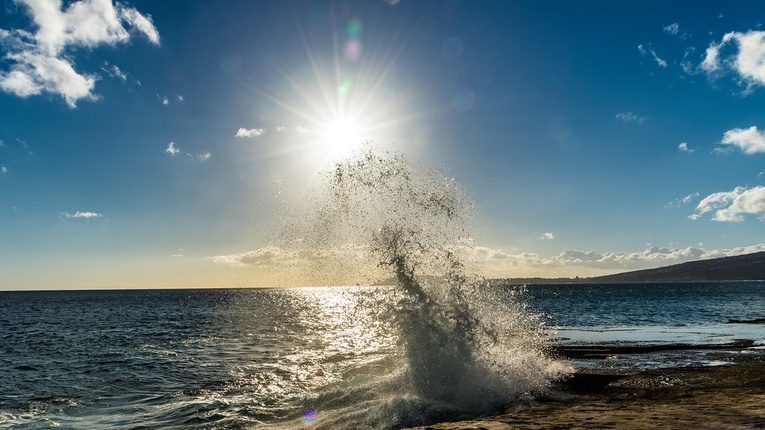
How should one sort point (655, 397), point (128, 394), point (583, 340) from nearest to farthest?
point (655, 397) < point (128, 394) < point (583, 340)

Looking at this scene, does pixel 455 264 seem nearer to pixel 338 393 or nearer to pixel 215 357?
pixel 338 393

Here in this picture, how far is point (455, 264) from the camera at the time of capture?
23.8 m

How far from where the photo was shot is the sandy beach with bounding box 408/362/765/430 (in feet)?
32.6

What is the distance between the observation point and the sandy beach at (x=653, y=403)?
32.6ft

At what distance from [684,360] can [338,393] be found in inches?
673

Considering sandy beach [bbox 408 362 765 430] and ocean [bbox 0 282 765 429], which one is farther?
ocean [bbox 0 282 765 429]

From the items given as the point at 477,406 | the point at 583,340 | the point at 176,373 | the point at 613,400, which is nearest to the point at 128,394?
the point at 176,373

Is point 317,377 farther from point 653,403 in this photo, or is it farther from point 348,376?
point 653,403

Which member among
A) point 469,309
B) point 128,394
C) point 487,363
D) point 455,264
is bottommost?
point 128,394

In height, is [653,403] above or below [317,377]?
above

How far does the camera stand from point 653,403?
12789 mm

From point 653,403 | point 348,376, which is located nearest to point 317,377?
point 348,376

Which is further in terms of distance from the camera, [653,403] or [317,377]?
[317,377]

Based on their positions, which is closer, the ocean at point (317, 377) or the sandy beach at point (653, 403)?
the sandy beach at point (653, 403)
